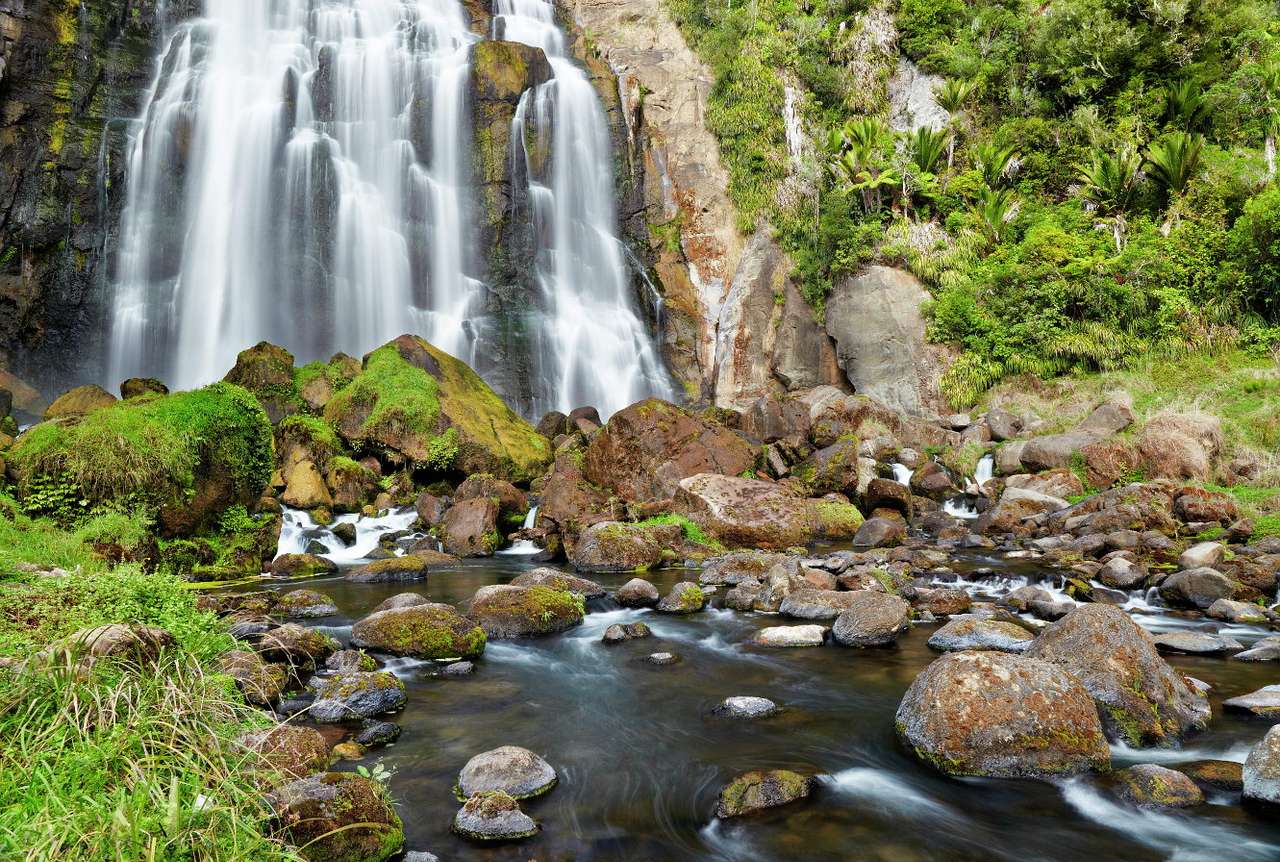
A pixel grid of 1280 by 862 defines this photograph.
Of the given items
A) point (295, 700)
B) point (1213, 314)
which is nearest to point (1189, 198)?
point (1213, 314)

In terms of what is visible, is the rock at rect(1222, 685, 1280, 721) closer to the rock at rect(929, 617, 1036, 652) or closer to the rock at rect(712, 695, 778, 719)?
the rock at rect(929, 617, 1036, 652)

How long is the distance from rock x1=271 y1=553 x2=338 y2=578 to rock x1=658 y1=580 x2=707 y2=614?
636 cm

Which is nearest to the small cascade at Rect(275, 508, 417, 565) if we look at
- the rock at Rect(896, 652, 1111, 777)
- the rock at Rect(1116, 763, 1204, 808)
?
the rock at Rect(896, 652, 1111, 777)

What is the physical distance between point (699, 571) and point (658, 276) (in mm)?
21554

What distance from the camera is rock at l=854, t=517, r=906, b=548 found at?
13.5 m

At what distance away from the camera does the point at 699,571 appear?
39.4 ft

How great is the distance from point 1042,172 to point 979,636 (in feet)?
77.5

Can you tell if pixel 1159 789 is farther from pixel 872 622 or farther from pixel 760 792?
pixel 872 622

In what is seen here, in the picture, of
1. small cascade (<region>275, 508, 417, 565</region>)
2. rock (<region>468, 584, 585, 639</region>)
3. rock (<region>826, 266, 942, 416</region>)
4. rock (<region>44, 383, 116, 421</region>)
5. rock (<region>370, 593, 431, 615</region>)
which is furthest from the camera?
rock (<region>826, 266, 942, 416</region>)

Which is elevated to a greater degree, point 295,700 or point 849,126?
point 849,126

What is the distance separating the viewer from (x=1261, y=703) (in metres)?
5.39

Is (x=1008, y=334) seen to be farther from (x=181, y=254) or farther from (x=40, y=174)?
(x=40, y=174)

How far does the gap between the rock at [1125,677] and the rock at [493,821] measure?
154 inches

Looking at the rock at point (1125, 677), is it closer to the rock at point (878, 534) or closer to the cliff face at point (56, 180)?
the rock at point (878, 534)
